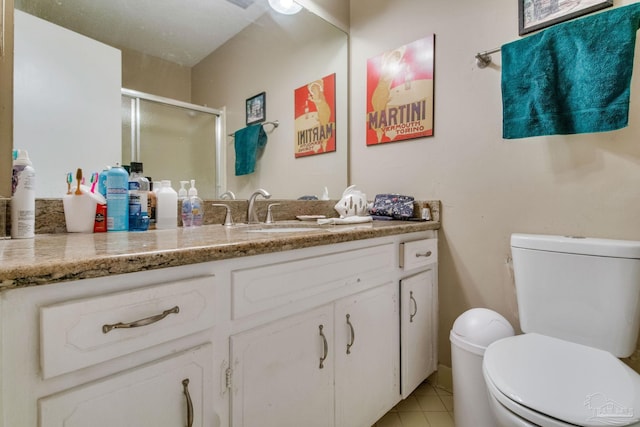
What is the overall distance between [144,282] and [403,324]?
1.06 m

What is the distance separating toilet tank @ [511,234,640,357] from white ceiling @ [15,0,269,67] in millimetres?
1606

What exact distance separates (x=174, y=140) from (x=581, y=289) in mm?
1647

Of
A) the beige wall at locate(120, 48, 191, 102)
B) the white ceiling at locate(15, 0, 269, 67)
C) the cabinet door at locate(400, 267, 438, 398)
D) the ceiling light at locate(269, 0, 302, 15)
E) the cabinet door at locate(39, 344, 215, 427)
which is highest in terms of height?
the ceiling light at locate(269, 0, 302, 15)

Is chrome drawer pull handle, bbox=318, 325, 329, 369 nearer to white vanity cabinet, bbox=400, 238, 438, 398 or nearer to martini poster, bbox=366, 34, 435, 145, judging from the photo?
white vanity cabinet, bbox=400, 238, 438, 398

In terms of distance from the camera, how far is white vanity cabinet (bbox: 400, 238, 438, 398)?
1308 millimetres

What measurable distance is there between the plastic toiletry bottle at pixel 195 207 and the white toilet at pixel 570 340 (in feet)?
3.79

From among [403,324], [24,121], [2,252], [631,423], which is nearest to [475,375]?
[403,324]

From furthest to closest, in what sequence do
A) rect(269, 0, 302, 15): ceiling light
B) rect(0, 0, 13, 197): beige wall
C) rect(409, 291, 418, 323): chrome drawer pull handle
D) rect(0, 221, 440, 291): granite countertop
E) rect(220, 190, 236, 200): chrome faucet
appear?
1. rect(269, 0, 302, 15): ceiling light
2. rect(220, 190, 236, 200): chrome faucet
3. rect(409, 291, 418, 323): chrome drawer pull handle
4. rect(0, 0, 13, 197): beige wall
5. rect(0, 221, 440, 291): granite countertop

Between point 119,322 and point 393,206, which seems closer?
point 119,322

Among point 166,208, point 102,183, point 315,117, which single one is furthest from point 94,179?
point 315,117

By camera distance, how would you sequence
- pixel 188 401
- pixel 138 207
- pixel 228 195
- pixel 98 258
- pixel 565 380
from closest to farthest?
pixel 98 258
pixel 188 401
pixel 565 380
pixel 138 207
pixel 228 195

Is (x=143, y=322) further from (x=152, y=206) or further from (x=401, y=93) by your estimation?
(x=401, y=93)

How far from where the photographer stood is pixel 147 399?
1.90 ft

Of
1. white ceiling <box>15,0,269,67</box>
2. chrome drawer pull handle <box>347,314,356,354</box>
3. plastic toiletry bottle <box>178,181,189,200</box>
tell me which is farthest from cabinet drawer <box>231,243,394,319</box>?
white ceiling <box>15,0,269,67</box>
